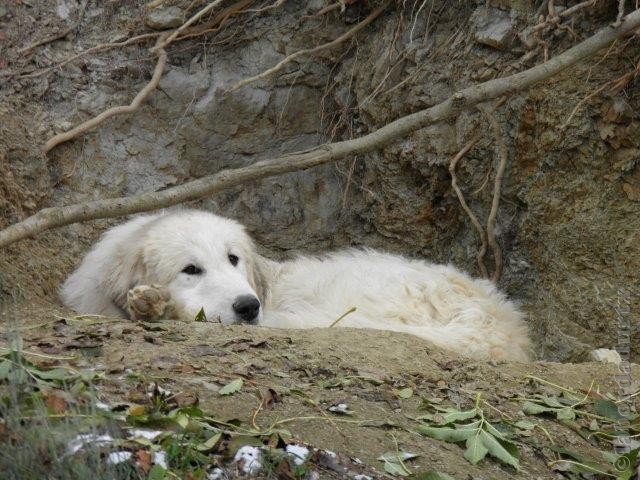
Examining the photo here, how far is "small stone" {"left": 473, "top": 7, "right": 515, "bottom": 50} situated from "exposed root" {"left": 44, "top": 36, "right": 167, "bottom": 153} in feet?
8.55

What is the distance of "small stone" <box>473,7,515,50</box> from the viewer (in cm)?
618

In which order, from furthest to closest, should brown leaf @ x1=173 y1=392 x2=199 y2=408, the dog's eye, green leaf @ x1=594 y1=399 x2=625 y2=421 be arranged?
the dog's eye, green leaf @ x1=594 y1=399 x2=625 y2=421, brown leaf @ x1=173 y1=392 x2=199 y2=408

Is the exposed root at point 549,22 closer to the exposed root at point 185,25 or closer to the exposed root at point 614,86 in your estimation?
the exposed root at point 614,86

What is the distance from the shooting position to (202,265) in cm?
506

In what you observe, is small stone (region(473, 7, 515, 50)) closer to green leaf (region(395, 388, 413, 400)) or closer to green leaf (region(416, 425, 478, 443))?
green leaf (region(395, 388, 413, 400))

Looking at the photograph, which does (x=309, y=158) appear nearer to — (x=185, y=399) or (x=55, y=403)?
(x=185, y=399)

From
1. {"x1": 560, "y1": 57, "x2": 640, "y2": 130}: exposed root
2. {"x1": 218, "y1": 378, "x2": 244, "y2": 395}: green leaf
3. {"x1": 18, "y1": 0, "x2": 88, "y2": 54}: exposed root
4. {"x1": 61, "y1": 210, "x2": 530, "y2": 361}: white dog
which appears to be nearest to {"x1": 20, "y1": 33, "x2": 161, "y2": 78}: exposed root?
{"x1": 18, "y1": 0, "x2": 88, "y2": 54}: exposed root

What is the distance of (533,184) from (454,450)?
11.9 ft

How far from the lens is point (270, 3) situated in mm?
7305

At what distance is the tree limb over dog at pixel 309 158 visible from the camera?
446cm

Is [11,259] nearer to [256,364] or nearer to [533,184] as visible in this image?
[256,364]

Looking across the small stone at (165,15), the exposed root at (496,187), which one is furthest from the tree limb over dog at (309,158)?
the small stone at (165,15)

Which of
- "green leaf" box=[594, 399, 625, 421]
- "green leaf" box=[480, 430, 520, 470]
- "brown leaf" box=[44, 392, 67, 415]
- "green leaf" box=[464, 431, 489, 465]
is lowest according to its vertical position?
"green leaf" box=[594, 399, 625, 421]

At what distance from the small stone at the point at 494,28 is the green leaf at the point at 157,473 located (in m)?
4.79
